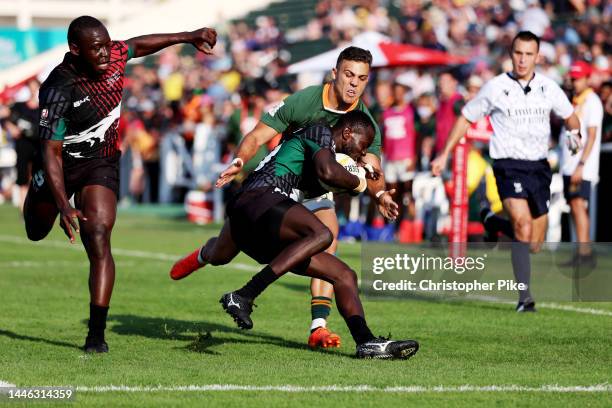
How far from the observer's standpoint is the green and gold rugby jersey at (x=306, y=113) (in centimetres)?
882

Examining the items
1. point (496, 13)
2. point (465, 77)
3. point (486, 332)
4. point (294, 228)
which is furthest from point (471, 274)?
point (496, 13)

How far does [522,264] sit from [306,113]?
3166mm

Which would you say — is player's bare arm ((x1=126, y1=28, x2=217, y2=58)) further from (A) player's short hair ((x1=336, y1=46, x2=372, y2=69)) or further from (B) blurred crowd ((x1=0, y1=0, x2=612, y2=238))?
(B) blurred crowd ((x1=0, y1=0, x2=612, y2=238))

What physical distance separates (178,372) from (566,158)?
8750 mm

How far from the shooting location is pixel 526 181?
1105cm

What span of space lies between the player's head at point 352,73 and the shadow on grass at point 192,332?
170cm

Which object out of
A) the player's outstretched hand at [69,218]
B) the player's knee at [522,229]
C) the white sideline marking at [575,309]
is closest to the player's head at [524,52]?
the player's knee at [522,229]

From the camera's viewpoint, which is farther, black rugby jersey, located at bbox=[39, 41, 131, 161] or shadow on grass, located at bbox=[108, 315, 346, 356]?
shadow on grass, located at bbox=[108, 315, 346, 356]

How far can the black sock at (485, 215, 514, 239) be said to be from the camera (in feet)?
39.3

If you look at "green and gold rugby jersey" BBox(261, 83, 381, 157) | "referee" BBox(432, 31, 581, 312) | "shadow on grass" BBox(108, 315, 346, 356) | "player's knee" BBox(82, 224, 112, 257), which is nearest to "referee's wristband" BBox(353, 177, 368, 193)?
"green and gold rugby jersey" BBox(261, 83, 381, 157)

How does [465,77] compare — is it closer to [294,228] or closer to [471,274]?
[471,274]

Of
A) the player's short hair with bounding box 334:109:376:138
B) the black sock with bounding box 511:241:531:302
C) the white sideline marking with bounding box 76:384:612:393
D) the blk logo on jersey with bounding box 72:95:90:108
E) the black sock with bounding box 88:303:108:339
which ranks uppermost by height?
the blk logo on jersey with bounding box 72:95:90:108

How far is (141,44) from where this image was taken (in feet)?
29.0

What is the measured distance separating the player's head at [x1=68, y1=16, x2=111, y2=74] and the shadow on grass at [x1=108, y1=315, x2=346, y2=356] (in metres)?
1.90
